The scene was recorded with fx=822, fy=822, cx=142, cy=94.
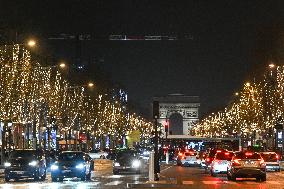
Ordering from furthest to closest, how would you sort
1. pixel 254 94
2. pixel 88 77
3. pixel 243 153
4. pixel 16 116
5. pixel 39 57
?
pixel 88 77
pixel 254 94
pixel 39 57
pixel 16 116
pixel 243 153

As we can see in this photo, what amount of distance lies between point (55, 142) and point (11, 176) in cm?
6182

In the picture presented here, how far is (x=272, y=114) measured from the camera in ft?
321

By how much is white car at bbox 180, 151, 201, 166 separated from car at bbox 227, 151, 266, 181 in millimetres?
36851

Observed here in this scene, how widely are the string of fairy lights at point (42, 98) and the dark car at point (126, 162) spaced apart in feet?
47.6

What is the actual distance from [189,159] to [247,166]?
3789cm

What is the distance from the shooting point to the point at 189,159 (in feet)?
279

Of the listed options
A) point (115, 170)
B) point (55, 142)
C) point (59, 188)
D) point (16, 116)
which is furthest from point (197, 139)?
point (59, 188)

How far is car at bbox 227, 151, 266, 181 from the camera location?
47188 mm

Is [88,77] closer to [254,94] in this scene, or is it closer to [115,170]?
[254,94]

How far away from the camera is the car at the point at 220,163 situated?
5522 cm

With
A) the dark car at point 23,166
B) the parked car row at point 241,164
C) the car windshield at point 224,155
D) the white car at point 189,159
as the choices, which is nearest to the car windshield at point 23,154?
the dark car at point 23,166

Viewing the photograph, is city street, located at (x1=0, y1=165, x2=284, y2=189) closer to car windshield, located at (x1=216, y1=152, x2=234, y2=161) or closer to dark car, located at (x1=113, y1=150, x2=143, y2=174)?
dark car, located at (x1=113, y1=150, x2=143, y2=174)

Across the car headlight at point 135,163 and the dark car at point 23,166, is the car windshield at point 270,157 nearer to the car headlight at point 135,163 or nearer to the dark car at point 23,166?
the car headlight at point 135,163

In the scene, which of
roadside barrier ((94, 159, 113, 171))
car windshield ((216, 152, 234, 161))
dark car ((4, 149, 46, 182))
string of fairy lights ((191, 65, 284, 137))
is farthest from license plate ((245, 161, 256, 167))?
string of fairy lights ((191, 65, 284, 137))
